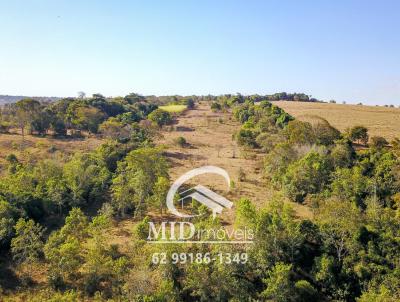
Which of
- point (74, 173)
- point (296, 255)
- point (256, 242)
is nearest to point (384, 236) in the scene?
point (296, 255)

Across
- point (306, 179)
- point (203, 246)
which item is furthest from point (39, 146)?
point (203, 246)

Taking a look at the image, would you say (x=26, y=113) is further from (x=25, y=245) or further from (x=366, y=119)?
(x=366, y=119)

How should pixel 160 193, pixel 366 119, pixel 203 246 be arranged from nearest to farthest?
1. pixel 203 246
2. pixel 160 193
3. pixel 366 119

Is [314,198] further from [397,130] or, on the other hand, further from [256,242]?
[397,130]

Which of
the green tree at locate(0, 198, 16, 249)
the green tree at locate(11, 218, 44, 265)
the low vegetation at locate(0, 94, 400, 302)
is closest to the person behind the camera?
the low vegetation at locate(0, 94, 400, 302)

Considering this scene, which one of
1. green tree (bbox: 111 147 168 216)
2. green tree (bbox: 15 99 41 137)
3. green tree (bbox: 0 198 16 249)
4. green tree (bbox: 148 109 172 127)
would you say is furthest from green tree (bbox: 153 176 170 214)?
green tree (bbox: 148 109 172 127)

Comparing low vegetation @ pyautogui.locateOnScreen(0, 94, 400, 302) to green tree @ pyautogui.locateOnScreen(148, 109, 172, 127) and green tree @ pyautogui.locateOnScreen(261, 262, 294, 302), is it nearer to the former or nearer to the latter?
green tree @ pyautogui.locateOnScreen(261, 262, 294, 302)

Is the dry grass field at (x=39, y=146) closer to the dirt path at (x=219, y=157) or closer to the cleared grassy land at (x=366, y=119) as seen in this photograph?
Answer: the dirt path at (x=219, y=157)

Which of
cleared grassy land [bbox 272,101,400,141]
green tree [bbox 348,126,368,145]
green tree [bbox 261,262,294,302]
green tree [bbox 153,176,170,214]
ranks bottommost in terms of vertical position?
green tree [bbox 261,262,294,302]

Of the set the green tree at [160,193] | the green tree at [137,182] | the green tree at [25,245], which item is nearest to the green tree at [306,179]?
the green tree at [160,193]

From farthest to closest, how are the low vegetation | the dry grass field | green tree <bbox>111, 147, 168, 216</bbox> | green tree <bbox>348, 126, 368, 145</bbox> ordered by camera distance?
green tree <bbox>348, 126, 368, 145</bbox>
the dry grass field
green tree <bbox>111, 147, 168, 216</bbox>
the low vegetation

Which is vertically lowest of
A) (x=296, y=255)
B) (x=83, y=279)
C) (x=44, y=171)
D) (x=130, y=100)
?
(x=83, y=279)
